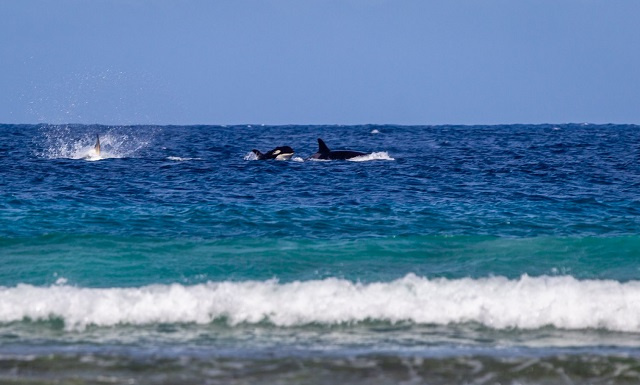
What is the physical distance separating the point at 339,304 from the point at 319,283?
0.99 metres

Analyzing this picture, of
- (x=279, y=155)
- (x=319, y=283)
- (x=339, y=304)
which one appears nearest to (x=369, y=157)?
(x=279, y=155)

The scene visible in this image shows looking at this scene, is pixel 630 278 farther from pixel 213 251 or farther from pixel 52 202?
pixel 52 202

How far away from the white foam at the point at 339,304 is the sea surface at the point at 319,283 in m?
0.03

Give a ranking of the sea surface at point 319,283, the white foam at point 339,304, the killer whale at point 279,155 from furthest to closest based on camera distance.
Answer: the killer whale at point 279,155
the white foam at point 339,304
the sea surface at point 319,283

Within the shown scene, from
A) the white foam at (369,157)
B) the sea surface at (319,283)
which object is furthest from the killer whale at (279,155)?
the sea surface at (319,283)

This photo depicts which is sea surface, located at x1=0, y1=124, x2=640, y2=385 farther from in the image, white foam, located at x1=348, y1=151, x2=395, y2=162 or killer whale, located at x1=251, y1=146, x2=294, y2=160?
killer whale, located at x1=251, y1=146, x2=294, y2=160

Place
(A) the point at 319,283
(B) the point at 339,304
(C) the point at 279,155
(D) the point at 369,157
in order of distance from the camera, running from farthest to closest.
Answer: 1. (C) the point at 279,155
2. (D) the point at 369,157
3. (A) the point at 319,283
4. (B) the point at 339,304

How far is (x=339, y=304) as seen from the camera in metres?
12.4

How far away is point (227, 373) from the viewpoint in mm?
9578

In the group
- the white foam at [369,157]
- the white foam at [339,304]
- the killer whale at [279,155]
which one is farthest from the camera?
the killer whale at [279,155]

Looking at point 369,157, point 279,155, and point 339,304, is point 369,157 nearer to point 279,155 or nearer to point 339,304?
point 279,155

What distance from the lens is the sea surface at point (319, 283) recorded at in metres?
9.88

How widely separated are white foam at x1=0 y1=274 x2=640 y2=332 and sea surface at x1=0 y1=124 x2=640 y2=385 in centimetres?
3

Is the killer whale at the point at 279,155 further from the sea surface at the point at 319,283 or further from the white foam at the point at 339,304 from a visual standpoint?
the white foam at the point at 339,304
